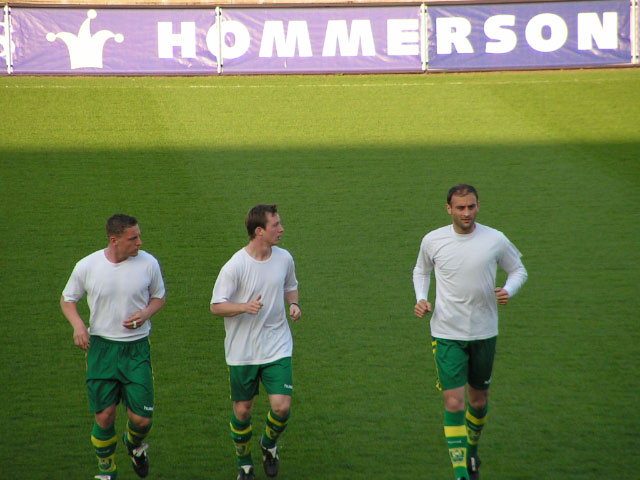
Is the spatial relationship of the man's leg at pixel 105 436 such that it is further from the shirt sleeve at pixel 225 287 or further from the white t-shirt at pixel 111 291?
the shirt sleeve at pixel 225 287

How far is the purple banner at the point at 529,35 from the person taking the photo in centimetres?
1970

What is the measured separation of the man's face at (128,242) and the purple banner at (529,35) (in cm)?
1538

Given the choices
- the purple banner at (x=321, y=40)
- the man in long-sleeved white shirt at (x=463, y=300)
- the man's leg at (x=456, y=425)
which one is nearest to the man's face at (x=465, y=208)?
the man in long-sleeved white shirt at (x=463, y=300)

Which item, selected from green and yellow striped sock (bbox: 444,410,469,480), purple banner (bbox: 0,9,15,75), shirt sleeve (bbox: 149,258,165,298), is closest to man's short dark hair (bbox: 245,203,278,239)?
shirt sleeve (bbox: 149,258,165,298)

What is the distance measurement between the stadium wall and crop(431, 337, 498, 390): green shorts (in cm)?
1502

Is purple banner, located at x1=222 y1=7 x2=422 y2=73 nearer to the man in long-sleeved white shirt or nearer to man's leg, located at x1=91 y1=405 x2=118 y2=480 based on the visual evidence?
the man in long-sleeved white shirt

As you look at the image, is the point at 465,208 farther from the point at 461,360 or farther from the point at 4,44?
the point at 4,44

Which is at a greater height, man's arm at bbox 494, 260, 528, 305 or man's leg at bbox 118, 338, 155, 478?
man's arm at bbox 494, 260, 528, 305

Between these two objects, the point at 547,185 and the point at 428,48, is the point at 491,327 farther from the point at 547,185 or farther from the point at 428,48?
the point at 428,48

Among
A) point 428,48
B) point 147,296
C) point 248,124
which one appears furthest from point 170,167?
point 147,296

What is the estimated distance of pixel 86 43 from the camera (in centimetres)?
1988

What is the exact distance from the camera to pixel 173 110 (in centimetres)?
1792

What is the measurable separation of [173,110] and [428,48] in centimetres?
630

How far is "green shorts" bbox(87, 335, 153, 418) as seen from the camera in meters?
5.79
